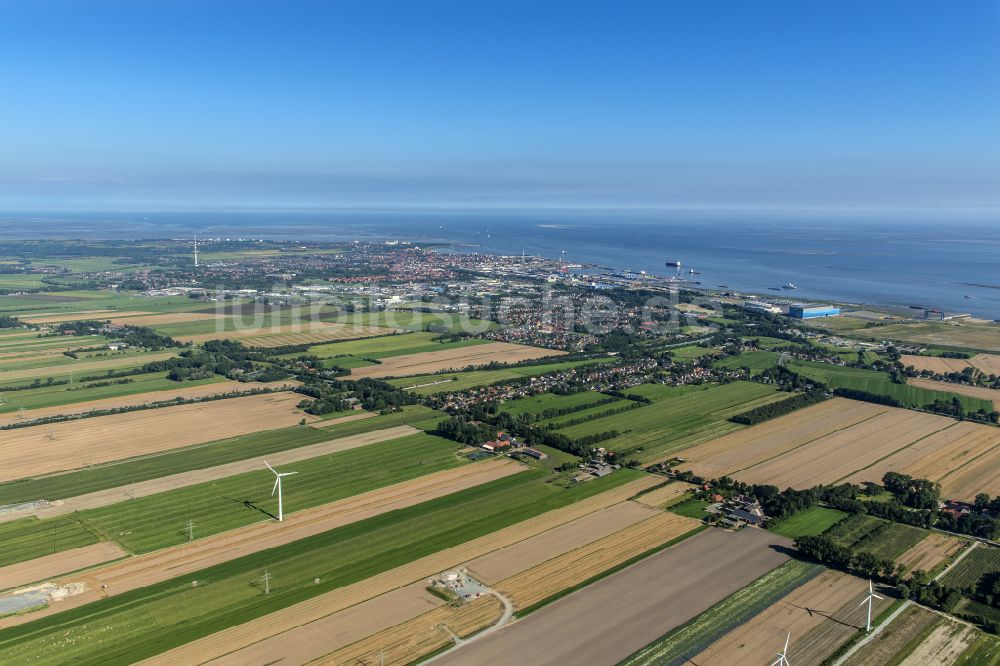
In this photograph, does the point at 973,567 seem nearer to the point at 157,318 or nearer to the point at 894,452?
the point at 894,452

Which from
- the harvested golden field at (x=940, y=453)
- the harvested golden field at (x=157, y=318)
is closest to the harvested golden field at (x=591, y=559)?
the harvested golden field at (x=940, y=453)

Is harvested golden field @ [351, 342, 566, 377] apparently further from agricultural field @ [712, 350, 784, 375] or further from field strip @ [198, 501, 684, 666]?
field strip @ [198, 501, 684, 666]

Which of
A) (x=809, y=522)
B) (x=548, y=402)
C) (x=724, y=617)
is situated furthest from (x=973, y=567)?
(x=548, y=402)

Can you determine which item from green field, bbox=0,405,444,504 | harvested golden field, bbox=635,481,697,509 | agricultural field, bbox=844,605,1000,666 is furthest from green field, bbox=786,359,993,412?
green field, bbox=0,405,444,504

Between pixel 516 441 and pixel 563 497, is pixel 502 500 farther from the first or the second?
pixel 516 441

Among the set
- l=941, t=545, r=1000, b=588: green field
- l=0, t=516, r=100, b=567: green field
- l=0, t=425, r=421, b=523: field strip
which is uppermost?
l=941, t=545, r=1000, b=588: green field

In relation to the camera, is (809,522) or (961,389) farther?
(961,389)
